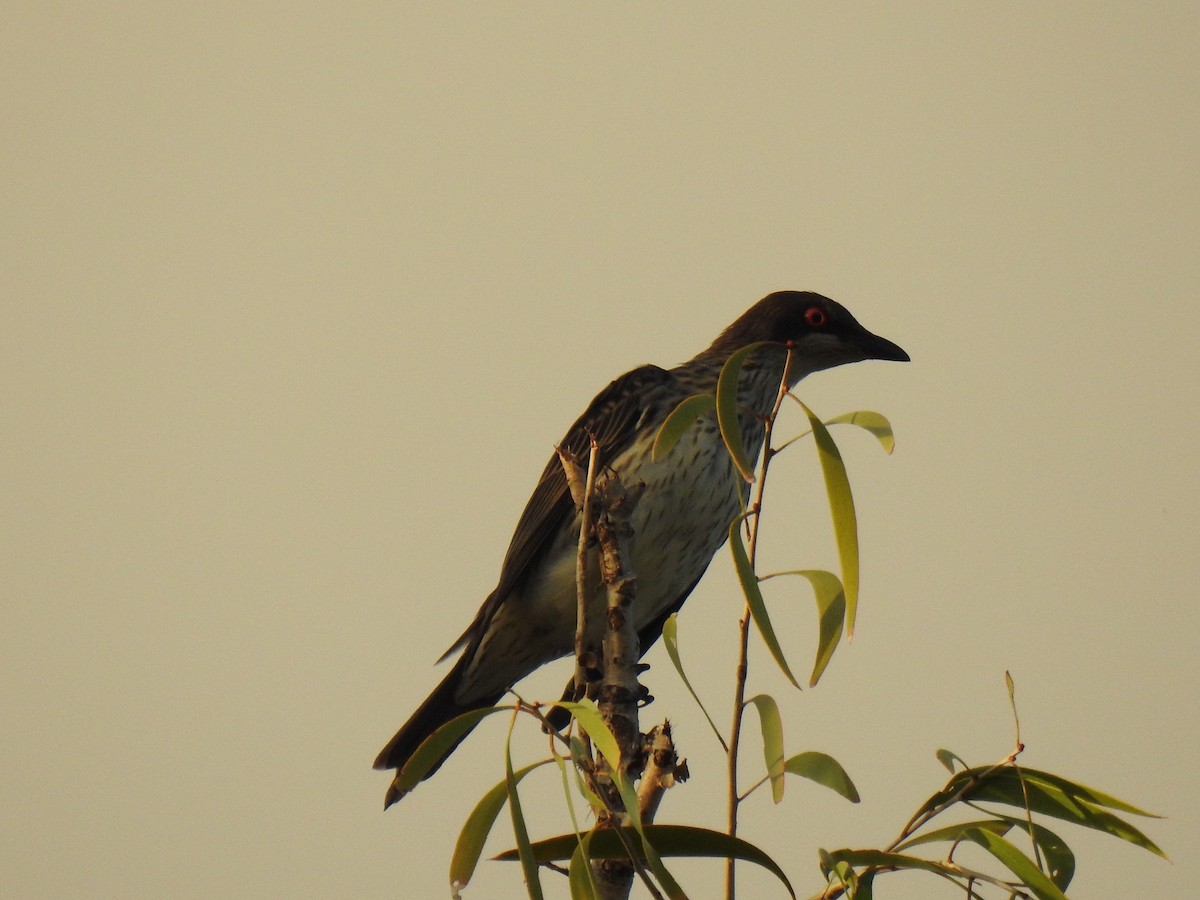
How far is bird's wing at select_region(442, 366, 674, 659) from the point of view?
5.54 metres

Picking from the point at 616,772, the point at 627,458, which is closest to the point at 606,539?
the point at 616,772

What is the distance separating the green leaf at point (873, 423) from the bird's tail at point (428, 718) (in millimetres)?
2931

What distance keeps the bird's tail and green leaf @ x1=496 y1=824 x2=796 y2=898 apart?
9.32ft

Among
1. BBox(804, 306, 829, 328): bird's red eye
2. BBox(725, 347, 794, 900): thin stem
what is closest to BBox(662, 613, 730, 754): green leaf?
BBox(725, 347, 794, 900): thin stem

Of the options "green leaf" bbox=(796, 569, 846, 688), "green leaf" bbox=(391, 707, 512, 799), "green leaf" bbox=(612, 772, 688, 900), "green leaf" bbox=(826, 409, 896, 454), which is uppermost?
"green leaf" bbox=(826, 409, 896, 454)

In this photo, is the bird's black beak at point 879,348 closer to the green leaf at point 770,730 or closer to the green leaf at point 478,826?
the green leaf at point 770,730

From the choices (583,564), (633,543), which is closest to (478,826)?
(583,564)

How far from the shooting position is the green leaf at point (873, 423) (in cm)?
291

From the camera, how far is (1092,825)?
265 cm

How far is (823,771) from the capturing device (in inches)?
111

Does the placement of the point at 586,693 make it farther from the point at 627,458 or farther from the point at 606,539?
the point at 627,458

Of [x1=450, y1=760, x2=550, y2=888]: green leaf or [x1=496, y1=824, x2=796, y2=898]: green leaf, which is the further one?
[x1=450, y1=760, x2=550, y2=888]: green leaf

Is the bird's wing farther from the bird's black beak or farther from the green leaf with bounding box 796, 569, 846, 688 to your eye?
the green leaf with bounding box 796, 569, 846, 688

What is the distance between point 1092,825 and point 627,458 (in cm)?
305
